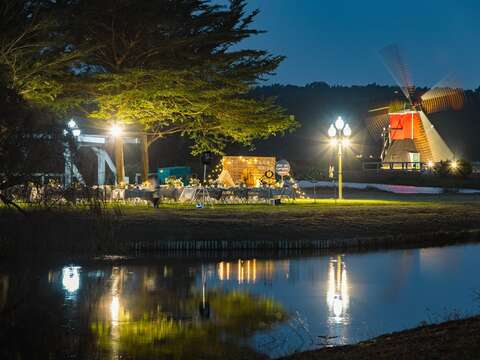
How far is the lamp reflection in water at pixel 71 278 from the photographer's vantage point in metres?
14.6

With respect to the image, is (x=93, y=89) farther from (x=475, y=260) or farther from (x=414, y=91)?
(x=414, y=91)

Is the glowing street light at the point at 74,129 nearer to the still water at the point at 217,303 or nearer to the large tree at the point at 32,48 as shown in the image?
the large tree at the point at 32,48

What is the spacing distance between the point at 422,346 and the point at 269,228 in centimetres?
1539

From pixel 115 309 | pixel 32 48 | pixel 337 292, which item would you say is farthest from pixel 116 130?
pixel 115 309

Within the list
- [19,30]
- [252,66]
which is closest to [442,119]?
[252,66]

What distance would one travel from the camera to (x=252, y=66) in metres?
36.9

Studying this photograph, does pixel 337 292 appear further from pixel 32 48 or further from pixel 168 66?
pixel 168 66

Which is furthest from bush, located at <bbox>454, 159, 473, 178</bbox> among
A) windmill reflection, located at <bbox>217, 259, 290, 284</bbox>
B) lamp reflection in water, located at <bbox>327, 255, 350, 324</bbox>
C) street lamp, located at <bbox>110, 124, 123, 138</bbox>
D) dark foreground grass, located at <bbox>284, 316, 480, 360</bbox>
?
dark foreground grass, located at <bbox>284, 316, 480, 360</bbox>

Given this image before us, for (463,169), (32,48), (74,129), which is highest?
(32,48)

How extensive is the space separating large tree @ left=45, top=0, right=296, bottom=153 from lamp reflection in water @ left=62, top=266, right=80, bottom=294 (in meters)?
15.1

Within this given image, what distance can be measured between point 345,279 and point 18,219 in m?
7.21

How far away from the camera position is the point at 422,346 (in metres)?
8.27

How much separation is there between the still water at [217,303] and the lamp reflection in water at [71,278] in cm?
2

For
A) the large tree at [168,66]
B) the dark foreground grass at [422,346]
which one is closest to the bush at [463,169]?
the large tree at [168,66]
